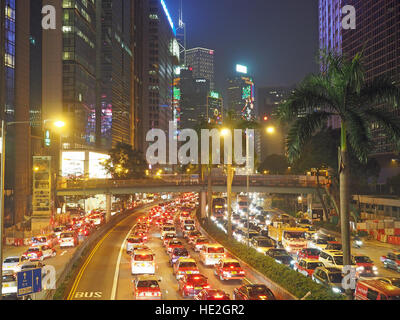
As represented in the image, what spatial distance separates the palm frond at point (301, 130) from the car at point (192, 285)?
8.07 meters

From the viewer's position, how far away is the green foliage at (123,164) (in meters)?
94.3

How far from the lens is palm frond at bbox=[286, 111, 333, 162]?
57.3 ft

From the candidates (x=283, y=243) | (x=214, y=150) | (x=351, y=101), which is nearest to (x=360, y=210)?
(x=214, y=150)

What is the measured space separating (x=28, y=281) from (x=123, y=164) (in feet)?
262

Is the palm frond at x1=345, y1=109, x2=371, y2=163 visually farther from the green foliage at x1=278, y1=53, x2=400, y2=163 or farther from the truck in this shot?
the truck

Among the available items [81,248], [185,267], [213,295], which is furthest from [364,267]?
[81,248]

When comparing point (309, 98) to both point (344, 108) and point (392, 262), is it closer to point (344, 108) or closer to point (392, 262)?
point (344, 108)

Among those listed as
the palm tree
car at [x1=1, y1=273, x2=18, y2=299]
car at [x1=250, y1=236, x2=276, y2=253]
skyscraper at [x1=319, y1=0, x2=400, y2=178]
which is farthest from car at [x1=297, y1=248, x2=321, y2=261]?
skyscraper at [x1=319, y1=0, x2=400, y2=178]

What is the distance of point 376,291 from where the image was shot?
15875 millimetres

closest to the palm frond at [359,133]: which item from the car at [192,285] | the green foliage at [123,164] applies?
the car at [192,285]

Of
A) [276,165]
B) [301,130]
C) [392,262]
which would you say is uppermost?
[276,165]

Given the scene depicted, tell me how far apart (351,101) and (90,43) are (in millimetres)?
103121
